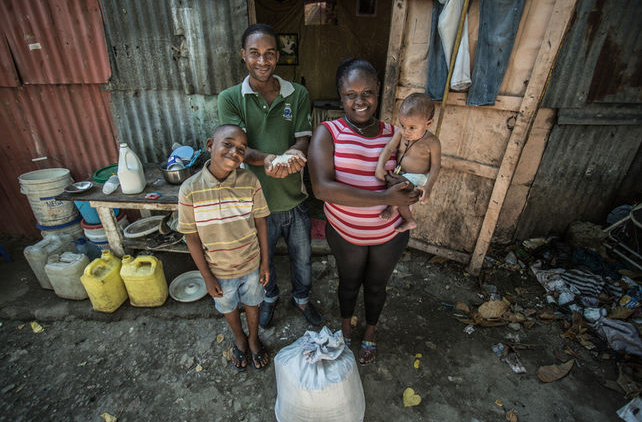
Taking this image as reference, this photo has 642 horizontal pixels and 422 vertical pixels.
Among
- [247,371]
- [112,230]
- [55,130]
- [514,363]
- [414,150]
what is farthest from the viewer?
[55,130]

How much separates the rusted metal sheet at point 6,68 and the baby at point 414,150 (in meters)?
4.09

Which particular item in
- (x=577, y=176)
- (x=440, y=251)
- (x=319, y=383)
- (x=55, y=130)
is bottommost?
(x=440, y=251)

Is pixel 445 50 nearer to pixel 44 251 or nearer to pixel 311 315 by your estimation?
pixel 311 315

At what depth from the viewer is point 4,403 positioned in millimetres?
2330

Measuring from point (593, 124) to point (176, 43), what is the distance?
465 centimetres

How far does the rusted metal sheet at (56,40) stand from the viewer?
122 inches

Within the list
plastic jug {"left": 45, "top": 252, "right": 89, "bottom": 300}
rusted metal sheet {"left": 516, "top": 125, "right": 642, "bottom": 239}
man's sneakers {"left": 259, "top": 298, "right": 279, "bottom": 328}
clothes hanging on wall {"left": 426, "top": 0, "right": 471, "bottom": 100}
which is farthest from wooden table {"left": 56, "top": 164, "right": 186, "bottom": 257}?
rusted metal sheet {"left": 516, "top": 125, "right": 642, "bottom": 239}

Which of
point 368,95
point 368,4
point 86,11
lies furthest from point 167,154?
point 368,4

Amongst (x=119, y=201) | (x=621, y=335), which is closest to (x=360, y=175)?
(x=119, y=201)

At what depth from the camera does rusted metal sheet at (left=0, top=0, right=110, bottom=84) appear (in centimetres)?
309

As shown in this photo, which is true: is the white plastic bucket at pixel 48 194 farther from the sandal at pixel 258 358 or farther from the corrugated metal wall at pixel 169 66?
the sandal at pixel 258 358

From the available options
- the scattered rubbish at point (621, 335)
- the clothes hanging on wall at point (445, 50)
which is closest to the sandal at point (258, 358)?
the clothes hanging on wall at point (445, 50)

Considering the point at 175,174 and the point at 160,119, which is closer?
the point at 175,174

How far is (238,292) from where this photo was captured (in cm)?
238
